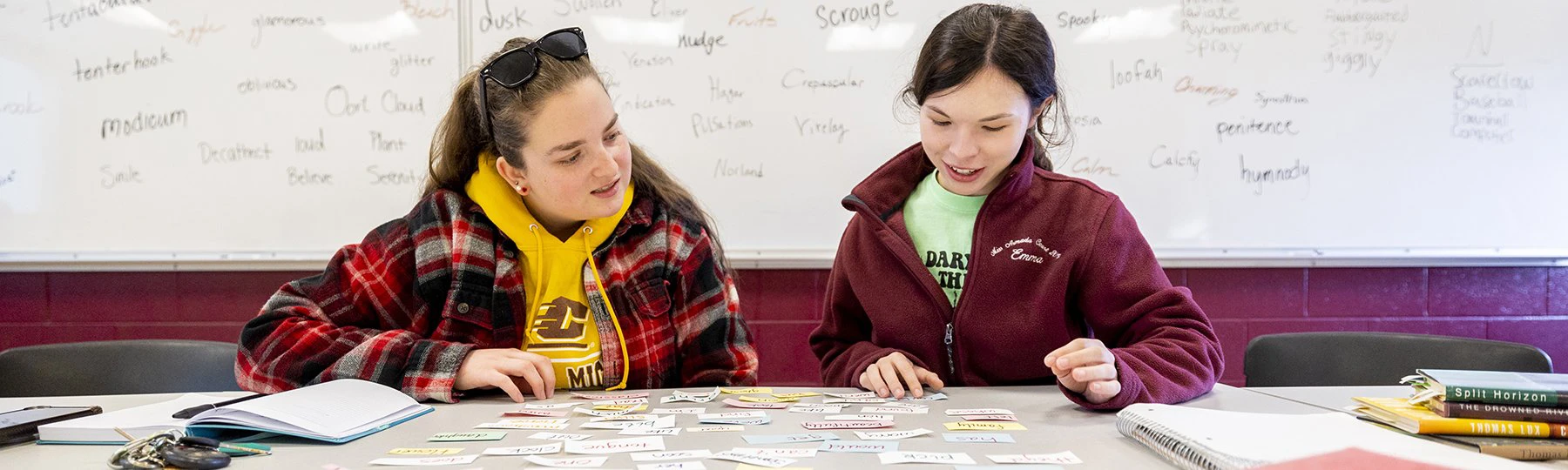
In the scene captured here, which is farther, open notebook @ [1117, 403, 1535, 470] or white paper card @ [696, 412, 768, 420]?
white paper card @ [696, 412, 768, 420]

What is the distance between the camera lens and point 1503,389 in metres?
0.96

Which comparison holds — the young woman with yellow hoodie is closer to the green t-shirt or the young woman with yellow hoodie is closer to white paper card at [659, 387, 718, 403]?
white paper card at [659, 387, 718, 403]

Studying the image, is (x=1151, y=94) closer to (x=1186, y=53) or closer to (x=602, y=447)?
(x=1186, y=53)

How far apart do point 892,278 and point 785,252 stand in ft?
3.40

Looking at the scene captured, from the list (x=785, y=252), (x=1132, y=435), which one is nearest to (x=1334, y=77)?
(x=785, y=252)

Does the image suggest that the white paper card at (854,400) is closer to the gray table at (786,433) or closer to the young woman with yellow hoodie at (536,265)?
the gray table at (786,433)

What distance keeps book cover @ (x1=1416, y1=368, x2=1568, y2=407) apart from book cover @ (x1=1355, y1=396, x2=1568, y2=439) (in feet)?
0.07

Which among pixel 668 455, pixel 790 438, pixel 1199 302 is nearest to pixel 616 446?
pixel 668 455

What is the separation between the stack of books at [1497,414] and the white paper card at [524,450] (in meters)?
0.85

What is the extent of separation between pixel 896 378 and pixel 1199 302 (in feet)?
5.19

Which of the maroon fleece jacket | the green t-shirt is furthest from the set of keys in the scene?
the green t-shirt

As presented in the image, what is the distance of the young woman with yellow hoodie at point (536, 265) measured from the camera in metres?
1.47

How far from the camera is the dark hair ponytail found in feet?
4.66

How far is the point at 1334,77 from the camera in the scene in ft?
8.46
